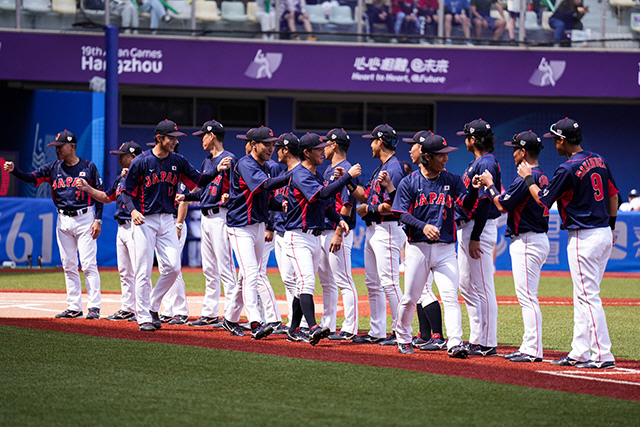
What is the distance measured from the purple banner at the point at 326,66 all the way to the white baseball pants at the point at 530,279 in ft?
50.1

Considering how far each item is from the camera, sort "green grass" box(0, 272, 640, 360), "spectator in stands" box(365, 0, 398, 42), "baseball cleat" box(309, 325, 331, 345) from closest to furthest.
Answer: "baseball cleat" box(309, 325, 331, 345), "green grass" box(0, 272, 640, 360), "spectator in stands" box(365, 0, 398, 42)

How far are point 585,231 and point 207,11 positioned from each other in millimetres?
16634

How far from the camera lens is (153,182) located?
917 cm

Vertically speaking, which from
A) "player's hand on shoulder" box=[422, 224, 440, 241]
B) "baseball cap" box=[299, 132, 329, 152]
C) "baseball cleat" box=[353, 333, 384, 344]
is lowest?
"baseball cleat" box=[353, 333, 384, 344]

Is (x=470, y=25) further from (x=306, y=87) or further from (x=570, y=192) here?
(x=570, y=192)

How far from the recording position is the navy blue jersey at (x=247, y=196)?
8.62m

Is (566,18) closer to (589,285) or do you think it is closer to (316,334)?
(589,285)

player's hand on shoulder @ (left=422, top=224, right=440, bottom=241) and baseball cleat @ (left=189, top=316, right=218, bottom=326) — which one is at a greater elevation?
player's hand on shoulder @ (left=422, top=224, right=440, bottom=241)

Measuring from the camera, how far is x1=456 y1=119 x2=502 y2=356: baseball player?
26.0 ft

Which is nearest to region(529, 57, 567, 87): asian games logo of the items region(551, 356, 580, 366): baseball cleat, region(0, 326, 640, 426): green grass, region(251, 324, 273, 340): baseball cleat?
region(251, 324, 273, 340): baseball cleat

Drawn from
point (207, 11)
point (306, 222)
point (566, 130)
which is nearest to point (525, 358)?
point (566, 130)

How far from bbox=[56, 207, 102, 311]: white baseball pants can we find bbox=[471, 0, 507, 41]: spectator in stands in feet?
48.9

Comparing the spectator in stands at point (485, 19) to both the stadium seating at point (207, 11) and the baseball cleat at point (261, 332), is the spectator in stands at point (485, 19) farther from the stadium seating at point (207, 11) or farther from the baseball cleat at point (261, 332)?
the baseball cleat at point (261, 332)

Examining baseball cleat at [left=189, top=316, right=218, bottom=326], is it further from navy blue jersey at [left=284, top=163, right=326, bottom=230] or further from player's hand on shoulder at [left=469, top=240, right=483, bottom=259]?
player's hand on shoulder at [left=469, top=240, right=483, bottom=259]
